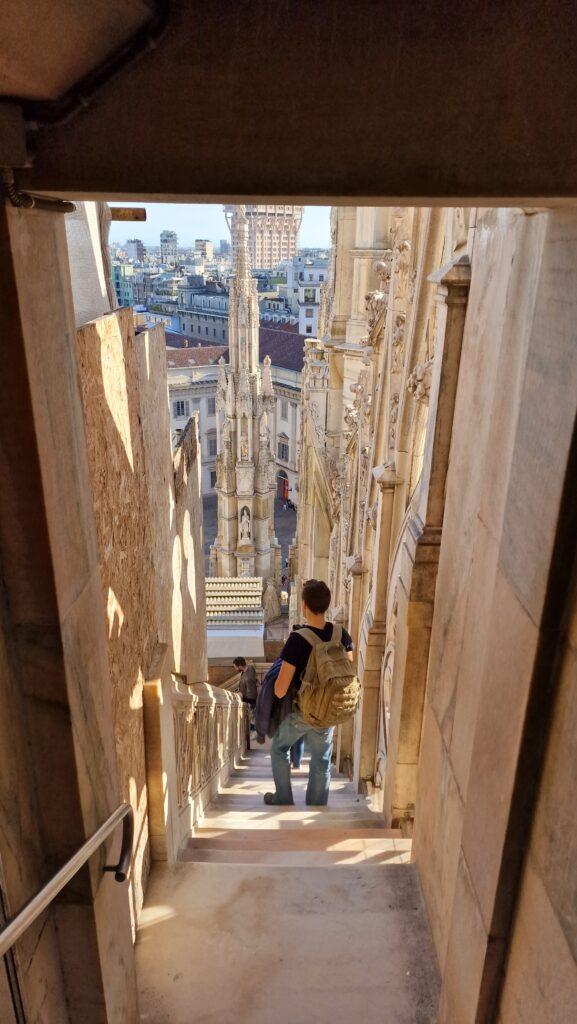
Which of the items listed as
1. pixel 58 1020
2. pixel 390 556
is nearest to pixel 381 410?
pixel 390 556

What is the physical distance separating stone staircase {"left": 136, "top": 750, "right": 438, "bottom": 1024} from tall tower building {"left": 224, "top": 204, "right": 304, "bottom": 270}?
87183mm

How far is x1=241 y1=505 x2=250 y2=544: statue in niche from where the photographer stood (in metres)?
26.8

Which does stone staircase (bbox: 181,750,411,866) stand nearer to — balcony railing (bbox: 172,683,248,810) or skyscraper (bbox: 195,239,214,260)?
balcony railing (bbox: 172,683,248,810)

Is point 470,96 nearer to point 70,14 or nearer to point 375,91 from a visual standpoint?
point 375,91

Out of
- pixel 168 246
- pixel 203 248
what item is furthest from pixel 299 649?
pixel 168 246

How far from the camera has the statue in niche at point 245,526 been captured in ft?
87.8

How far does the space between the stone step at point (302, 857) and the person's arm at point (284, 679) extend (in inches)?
33.7

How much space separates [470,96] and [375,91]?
20cm

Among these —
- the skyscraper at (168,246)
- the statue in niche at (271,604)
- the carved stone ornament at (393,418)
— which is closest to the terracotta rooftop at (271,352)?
the statue in niche at (271,604)

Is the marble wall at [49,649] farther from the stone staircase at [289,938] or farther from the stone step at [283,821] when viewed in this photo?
the stone step at [283,821]

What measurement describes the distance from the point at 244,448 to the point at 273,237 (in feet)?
234

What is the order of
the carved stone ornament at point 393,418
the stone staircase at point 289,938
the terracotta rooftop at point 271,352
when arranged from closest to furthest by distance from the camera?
the stone staircase at point 289,938
the carved stone ornament at point 393,418
the terracotta rooftop at point 271,352

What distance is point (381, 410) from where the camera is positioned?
21.7 feet

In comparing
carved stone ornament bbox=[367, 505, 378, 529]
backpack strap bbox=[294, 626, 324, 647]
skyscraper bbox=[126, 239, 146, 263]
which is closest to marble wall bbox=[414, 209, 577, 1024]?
backpack strap bbox=[294, 626, 324, 647]
